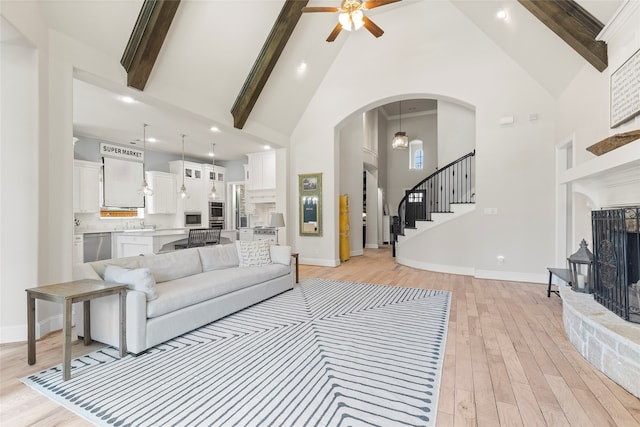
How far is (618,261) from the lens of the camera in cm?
240

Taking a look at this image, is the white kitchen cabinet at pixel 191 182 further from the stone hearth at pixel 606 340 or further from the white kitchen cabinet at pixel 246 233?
the stone hearth at pixel 606 340

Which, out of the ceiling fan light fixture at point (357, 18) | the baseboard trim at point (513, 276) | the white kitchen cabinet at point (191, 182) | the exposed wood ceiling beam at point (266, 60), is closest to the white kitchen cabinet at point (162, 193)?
the white kitchen cabinet at point (191, 182)

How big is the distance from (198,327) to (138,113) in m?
4.26

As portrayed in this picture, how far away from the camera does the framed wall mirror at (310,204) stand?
686cm

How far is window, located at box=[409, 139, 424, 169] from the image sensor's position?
1154cm

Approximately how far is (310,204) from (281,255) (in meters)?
2.63

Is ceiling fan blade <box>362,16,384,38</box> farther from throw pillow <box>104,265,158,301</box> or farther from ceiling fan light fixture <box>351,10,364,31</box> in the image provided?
throw pillow <box>104,265,158,301</box>

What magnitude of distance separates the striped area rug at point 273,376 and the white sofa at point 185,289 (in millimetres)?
152

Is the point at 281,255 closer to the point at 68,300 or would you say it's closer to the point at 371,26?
the point at 68,300

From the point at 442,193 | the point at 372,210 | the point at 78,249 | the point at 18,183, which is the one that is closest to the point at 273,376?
the point at 18,183

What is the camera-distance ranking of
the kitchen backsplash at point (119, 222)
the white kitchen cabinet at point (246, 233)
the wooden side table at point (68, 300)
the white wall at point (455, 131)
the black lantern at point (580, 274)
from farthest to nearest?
the white kitchen cabinet at point (246, 233), the white wall at point (455, 131), the kitchen backsplash at point (119, 222), the black lantern at point (580, 274), the wooden side table at point (68, 300)

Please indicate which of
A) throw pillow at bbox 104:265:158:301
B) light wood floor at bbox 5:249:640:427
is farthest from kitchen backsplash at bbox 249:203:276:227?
throw pillow at bbox 104:265:158:301

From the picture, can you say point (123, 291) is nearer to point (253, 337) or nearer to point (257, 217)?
point (253, 337)

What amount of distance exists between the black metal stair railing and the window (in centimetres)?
385
